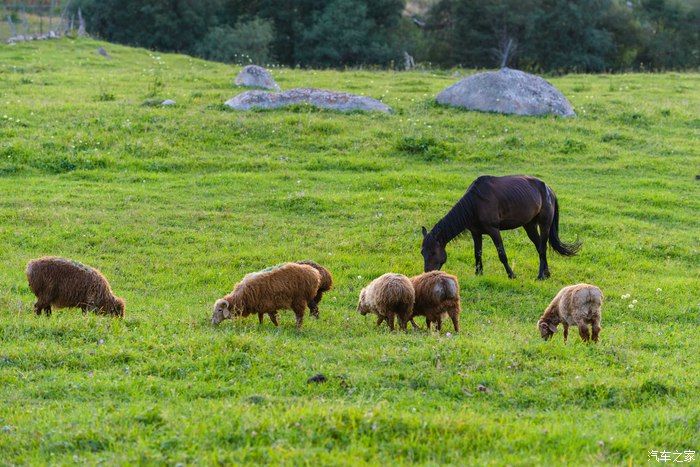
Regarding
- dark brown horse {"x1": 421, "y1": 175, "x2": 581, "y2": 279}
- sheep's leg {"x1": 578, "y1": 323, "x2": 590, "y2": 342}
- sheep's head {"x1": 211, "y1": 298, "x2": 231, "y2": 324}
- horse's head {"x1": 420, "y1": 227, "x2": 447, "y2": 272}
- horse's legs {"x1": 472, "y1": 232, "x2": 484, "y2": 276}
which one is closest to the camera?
sheep's leg {"x1": 578, "y1": 323, "x2": 590, "y2": 342}

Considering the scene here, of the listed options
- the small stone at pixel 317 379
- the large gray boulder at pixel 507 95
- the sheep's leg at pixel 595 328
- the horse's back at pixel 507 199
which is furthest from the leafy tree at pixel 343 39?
the small stone at pixel 317 379

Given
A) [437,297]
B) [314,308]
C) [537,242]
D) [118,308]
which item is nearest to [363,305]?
[314,308]

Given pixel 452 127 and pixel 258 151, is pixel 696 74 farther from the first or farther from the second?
pixel 258 151

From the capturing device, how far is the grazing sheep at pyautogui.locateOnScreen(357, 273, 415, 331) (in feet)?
42.2

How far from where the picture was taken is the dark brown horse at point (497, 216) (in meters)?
17.5

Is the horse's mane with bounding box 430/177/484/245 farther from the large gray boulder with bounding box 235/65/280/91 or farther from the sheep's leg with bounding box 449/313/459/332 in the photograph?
the large gray boulder with bounding box 235/65/280/91

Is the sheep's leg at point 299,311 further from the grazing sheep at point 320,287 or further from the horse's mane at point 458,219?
the horse's mane at point 458,219

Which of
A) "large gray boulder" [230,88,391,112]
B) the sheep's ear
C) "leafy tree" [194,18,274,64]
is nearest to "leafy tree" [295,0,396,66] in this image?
"leafy tree" [194,18,274,64]

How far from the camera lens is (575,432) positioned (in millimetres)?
8406

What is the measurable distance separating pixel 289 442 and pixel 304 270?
544 centimetres

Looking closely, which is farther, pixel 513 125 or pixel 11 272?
pixel 513 125

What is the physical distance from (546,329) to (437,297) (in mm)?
1674

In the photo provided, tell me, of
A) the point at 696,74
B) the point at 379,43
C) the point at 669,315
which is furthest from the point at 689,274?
the point at 379,43

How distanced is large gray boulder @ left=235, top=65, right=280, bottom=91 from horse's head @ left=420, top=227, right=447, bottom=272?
18060 mm
